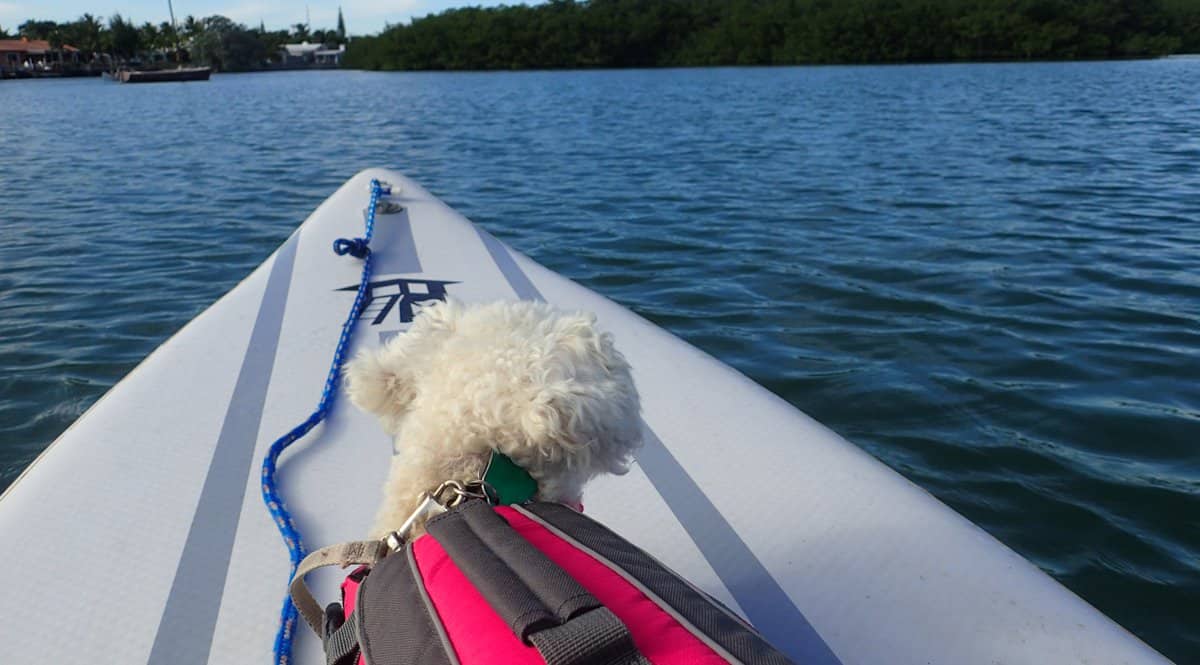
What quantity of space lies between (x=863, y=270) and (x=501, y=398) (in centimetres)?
490

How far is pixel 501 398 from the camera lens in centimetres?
124

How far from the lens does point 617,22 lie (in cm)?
7288

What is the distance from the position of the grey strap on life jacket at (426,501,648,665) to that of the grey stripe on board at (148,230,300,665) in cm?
82

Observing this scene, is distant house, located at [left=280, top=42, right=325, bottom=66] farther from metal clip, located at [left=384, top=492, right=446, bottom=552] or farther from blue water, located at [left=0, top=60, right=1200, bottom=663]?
metal clip, located at [left=384, top=492, right=446, bottom=552]

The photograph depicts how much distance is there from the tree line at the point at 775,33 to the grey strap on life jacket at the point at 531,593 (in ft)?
197

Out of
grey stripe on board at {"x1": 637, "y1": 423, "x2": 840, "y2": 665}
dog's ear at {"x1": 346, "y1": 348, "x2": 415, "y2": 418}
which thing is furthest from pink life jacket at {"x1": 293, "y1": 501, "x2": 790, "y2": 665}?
grey stripe on board at {"x1": 637, "y1": 423, "x2": 840, "y2": 665}

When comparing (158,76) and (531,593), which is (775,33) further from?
(531,593)

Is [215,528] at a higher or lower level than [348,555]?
lower

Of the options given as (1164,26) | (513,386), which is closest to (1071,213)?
(513,386)

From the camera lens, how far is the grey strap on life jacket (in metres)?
0.92

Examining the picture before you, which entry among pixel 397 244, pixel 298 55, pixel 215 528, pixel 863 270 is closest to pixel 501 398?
pixel 215 528

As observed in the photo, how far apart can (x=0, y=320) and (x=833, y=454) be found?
5100mm

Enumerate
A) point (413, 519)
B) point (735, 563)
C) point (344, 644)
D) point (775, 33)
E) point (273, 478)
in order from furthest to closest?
point (775, 33) → point (273, 478) → point (735, 563) → point (413, 519) → point (344, 644)

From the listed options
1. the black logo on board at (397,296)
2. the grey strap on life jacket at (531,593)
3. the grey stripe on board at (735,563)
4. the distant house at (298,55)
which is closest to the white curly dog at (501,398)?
the grey strap on life jacket at (531,593)
